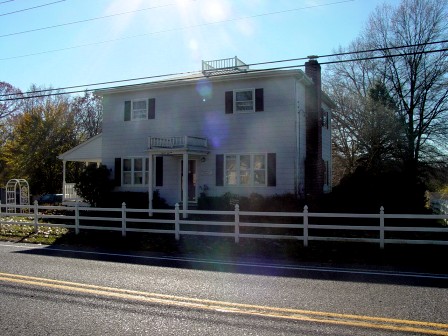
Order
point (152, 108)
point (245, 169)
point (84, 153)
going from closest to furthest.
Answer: point (245, 169) < point (152, 108) < point (84, 153)

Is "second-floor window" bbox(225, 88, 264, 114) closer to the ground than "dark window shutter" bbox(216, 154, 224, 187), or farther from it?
farther from it

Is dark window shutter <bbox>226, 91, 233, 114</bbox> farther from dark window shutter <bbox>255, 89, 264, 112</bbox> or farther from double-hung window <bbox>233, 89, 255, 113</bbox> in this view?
dark window shutter <bbox>255, 89, 264, 112</bbox>

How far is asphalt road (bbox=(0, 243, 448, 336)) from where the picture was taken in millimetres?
5211

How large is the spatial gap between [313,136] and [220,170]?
5141 millimetres

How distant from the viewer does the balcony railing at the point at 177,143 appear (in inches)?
759

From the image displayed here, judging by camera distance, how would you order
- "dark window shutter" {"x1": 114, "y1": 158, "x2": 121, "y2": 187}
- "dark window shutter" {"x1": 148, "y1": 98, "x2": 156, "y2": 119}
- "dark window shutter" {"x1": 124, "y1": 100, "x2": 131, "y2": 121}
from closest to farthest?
"dark window shutter" {"x1": 148, "y1": 98, "x2": 156, "y2": 119}, "dark window shutter" {"x1": 114, "y1": 158, "x2": 121, "y2": 187}, "dark window shutter" {"x1": 124, "y1": 100, "x2": 131, "y2": 121}

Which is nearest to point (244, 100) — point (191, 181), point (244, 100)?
point (244, 100)

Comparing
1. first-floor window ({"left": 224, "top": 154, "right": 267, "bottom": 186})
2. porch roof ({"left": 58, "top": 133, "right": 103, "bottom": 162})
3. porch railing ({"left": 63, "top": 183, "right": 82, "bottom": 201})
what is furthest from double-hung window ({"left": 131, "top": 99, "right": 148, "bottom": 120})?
porch railing ({"left": 63, "top": 183, "right": 82, "bottom": 201})

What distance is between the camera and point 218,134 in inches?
800

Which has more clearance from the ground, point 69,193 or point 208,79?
point 208,79

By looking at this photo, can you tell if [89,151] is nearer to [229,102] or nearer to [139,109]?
[139,109]

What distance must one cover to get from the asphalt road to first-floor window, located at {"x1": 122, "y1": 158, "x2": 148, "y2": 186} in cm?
1215

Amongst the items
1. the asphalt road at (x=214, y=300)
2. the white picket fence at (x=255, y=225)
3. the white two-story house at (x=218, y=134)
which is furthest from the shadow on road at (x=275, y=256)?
the white two-story house at (x=218, y=134)

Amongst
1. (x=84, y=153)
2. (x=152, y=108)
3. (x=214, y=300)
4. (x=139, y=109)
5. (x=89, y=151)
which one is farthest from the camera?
(x=84, y=153)
